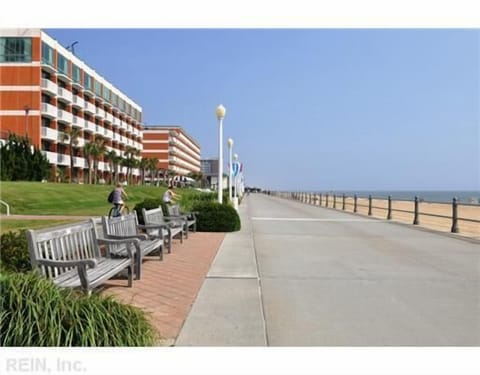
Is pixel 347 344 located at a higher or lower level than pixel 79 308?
lower

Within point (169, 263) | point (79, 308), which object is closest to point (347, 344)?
point (79, 308)

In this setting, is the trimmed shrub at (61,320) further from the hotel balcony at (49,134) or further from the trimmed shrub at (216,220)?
the hotel balcony at (49,134)

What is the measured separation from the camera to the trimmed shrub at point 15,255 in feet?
19.8

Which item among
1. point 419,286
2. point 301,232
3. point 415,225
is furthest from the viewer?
point 415,225

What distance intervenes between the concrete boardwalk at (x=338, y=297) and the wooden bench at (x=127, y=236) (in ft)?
3.51

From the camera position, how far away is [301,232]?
14953 millimetres

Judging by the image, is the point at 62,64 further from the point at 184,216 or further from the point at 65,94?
the point at 184,216

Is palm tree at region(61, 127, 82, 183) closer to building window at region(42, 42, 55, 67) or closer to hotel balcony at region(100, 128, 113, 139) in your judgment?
building window at region(42, 42, 55, 67)

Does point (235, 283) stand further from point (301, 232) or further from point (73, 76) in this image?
point (73, 76)

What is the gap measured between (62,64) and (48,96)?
20.3 feet

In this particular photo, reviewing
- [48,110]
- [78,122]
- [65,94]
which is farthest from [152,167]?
[48,110]

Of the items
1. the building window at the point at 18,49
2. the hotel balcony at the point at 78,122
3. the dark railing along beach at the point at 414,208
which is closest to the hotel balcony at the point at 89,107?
the hotel balcony at the point at 78,122
